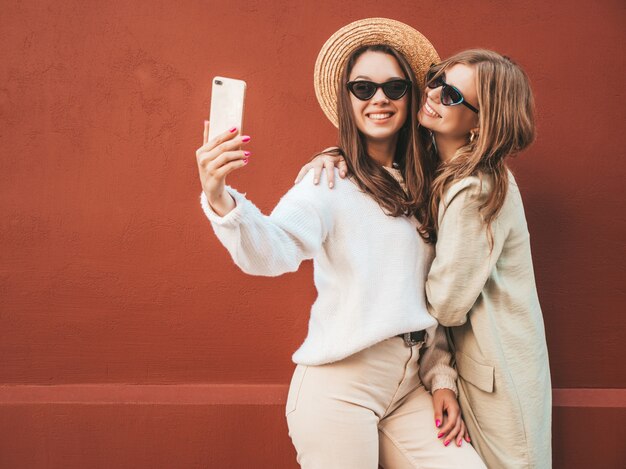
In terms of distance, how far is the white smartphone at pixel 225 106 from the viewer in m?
1.24

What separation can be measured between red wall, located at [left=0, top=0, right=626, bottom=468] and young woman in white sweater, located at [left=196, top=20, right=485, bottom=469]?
2.40 ft

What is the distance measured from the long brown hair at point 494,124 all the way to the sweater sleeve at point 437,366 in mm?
423

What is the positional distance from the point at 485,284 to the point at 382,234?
38 centimetres

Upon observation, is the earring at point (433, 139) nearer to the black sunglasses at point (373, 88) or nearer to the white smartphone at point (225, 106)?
the black sunglasses at point (373, 88)

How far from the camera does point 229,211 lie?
1264 millimetres

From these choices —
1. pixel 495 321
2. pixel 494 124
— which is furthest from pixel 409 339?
pixel 494 124

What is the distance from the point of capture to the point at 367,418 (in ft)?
5.26

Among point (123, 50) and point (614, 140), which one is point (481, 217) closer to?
point (614, 140)

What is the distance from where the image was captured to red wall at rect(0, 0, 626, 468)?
2.38m

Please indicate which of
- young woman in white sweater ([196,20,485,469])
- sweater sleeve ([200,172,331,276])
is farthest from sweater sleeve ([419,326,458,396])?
sweater sleeve ([200,172,331,276])

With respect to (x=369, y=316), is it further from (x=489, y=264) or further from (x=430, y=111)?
Result: (x=430, y=111)

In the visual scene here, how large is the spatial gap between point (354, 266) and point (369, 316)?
16cm

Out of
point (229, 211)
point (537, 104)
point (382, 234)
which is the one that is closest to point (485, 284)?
point (382, 234)

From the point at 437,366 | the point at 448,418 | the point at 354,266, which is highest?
the point at 354,266
